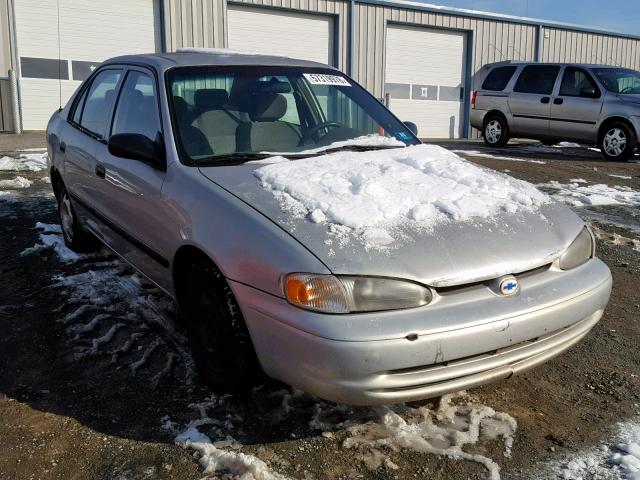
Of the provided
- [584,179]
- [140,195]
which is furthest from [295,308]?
[584,179]

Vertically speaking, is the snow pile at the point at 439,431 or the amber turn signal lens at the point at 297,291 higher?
the amber turn signal lens at the point at 297,291

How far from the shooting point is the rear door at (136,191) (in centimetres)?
316

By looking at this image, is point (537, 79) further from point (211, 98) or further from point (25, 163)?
point (211, 98)

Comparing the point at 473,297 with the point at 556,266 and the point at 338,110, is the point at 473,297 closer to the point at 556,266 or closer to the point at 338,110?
the point at 556,266

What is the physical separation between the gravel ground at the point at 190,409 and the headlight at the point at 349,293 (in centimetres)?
62

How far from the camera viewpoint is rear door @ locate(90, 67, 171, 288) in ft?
10.4

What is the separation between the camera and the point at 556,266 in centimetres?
266

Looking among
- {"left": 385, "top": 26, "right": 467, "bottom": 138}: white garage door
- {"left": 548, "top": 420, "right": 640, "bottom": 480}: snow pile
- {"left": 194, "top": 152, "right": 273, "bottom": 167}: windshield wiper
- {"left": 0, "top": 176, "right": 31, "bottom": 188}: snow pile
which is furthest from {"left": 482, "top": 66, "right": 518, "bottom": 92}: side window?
{"left": 548, "top": 420, "right": 640, "bottom": 480}: snow pile

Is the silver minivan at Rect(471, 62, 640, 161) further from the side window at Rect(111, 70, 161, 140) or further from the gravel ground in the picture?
the side window at Rect(111, 70, 161, 140)

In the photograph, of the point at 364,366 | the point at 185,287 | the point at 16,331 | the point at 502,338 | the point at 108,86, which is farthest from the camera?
the point at 108,86

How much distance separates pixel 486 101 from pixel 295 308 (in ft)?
39.8

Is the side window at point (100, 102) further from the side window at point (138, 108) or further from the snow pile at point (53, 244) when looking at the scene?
the snow pile at point (53, 244)

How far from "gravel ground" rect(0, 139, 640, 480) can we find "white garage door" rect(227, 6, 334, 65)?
12.8 meters

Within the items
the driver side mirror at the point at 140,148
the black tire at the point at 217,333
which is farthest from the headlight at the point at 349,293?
the driver side mirror at the point at 140,148
